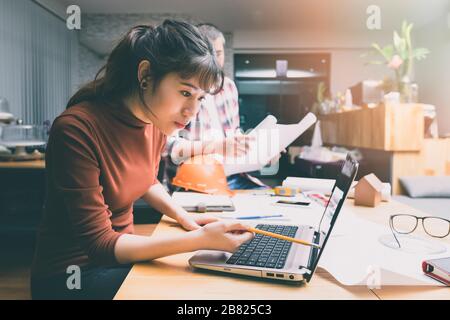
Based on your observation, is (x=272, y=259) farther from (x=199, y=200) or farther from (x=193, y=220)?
(x=199, y=200)

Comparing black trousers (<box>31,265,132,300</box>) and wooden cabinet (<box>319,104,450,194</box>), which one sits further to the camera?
wooden cabinet (<box>319,104,450,194</box>)

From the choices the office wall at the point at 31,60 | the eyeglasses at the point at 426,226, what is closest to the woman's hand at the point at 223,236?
the eyeglasses at the point at 426,226

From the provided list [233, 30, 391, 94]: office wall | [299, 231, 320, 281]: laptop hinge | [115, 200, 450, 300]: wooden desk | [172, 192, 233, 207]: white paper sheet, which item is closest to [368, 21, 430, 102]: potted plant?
[172, 192, 233, 207]: white paper sheet

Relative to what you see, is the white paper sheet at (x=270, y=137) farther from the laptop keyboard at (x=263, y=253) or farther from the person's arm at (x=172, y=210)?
the laptop keyboard at (x=263, y=253)

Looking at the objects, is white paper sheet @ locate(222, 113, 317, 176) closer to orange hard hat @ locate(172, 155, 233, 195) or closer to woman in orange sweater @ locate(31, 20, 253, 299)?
Result: orange hard hat @ locate(172, 155, 233, 195)

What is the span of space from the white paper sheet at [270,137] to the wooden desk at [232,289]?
2.50 feet

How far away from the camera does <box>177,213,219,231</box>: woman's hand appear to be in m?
0.96

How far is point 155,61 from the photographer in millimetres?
842

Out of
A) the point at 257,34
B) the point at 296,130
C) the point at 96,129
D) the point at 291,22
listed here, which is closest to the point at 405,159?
the point at 296,130

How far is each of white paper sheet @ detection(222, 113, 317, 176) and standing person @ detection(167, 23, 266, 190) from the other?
0.04 meters

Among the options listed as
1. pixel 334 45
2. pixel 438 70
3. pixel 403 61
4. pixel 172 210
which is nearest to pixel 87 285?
pixel 172 210

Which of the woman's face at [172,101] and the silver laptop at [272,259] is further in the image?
the woman's face at [172,101]

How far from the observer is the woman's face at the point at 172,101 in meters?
A: 0.85
